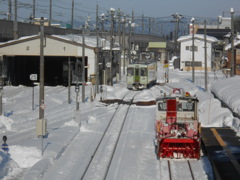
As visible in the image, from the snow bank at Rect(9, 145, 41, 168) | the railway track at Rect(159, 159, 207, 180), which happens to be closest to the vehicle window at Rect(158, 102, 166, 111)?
the railway track at Rect(159, 159, 207, 180)

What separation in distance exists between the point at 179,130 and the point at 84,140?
5509mm

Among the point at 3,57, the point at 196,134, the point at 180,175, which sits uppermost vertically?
the point at 3,57

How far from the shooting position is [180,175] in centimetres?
1486

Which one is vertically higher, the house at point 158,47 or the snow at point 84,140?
the house at point 158,47

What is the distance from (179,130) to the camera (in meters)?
16.8

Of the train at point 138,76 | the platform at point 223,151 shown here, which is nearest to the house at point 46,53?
the train at point 138,76

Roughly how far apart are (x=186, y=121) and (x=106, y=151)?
3.39 metres

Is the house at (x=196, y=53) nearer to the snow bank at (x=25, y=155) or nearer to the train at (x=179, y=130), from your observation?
the train at (x=179, y=130)

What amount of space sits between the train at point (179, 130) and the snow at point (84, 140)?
1.95 feet

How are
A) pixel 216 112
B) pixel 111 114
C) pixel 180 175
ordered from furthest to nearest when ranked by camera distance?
pixel 111 114, pixel 216 112, pixel 180 175

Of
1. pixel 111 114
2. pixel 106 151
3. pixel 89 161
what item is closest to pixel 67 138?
pixel 106 151

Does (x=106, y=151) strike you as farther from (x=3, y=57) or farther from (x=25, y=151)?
(x=3, y=57)

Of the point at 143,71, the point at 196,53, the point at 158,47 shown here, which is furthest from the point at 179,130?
the point at 158,47

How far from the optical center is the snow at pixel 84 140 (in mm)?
14984
